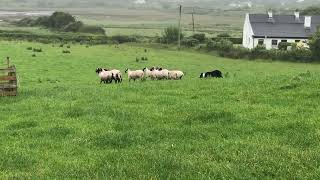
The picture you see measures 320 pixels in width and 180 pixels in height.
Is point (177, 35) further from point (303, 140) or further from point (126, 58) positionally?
point (303, 140)

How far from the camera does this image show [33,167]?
1177 centimetres

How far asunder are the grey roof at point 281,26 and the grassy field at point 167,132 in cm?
7851

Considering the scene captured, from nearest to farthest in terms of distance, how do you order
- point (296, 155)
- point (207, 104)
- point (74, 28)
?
point (296, 155)
point (207, 104)
point (74, 28)

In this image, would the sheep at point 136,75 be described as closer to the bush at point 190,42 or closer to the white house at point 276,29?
the bush at point 190,42

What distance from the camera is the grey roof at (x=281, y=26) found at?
101125 millimetres

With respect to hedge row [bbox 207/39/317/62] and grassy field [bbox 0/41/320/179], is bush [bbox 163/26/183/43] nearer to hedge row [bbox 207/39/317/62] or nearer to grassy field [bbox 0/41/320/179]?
hedge row [bbox 207/39/317/62]

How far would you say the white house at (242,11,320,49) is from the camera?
101 metres

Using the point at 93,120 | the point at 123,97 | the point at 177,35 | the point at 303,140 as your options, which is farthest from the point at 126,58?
the point at 303,140

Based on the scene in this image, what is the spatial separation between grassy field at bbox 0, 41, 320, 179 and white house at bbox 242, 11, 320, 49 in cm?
7725

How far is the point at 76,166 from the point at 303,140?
5863 mm

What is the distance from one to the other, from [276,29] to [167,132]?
3606 inches

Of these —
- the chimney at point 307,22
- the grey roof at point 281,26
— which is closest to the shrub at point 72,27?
the grey roof at point 281,26

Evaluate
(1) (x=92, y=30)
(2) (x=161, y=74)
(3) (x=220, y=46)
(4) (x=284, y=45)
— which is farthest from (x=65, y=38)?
(2) (x=161, y=74)

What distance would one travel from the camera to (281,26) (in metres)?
104
